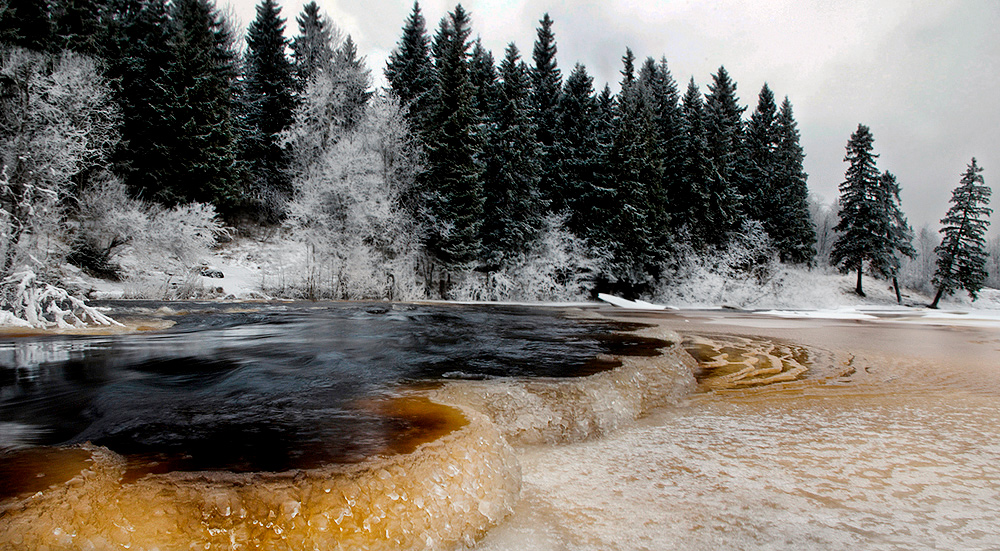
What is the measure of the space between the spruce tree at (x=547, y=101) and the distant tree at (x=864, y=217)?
78.8 feet

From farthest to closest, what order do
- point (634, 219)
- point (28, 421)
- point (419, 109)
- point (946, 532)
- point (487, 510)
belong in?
point (419, 109) < point (634, 219) < point (28, 421) < point (487, 510) < point (946, 532)

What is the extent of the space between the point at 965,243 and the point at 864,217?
815cm

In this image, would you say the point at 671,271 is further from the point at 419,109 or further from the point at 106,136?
the point at 106,136

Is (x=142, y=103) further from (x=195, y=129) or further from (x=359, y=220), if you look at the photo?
(x=359, y=220)

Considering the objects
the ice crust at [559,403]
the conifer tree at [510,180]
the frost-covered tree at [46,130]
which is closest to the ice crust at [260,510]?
the ice crust at [559,403]

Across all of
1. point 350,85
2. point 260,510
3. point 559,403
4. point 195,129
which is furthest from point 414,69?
point 260,510

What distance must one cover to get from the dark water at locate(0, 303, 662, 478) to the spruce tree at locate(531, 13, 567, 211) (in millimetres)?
19516

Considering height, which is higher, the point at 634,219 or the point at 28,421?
the point at 634,219

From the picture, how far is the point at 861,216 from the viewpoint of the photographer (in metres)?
38.6

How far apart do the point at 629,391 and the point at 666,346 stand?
2735mm

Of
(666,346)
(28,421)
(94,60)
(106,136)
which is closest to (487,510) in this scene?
(28,421)

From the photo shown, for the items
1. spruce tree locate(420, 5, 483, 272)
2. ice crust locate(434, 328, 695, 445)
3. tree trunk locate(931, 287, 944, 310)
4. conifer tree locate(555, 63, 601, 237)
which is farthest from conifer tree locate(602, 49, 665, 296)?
tree trunk locate(931, 287, 944, 310)

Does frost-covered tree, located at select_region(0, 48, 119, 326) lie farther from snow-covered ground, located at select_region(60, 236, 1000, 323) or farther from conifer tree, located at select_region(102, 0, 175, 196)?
Answer: snow-covered ground, located at select_region(60, 236, 1000, 323)

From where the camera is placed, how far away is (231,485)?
236 centimetres
